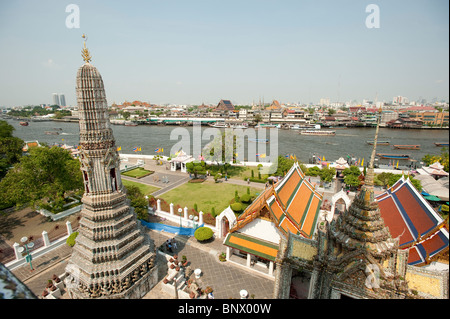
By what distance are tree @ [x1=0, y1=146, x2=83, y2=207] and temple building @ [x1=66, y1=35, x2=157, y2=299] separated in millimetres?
11723

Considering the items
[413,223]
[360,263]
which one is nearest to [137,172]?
[413,223]

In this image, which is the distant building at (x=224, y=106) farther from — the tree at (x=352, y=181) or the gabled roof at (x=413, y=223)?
the gabled roof at (x=413, y=223)

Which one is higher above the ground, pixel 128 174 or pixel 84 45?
pixel 84 45

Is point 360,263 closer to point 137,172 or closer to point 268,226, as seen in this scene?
point 268,226

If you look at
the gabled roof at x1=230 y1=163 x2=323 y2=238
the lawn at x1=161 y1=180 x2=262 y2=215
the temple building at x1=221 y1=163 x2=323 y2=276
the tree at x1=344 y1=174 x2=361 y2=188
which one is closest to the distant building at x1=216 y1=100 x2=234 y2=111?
the lawn at x1=161 y1=180 x2=262 y2=215

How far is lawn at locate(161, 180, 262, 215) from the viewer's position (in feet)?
81.4

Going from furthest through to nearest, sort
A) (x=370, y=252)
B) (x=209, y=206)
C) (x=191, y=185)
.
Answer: (x=191, y=185), (x=209, y=206), (x=370, y=252)

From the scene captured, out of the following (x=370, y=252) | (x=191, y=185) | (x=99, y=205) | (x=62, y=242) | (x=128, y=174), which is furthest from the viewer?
(x=128, y=174)

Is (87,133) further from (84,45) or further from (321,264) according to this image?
(321,264)

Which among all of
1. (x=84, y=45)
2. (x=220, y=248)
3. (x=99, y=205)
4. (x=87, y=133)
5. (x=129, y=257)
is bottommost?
(x=220, y=248)

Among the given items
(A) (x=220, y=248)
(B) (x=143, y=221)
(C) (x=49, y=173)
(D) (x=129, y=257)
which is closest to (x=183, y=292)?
(D) (x=129, y=257)

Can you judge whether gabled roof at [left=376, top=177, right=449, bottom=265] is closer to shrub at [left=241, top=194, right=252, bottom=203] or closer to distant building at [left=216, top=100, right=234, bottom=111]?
shrub at [left=241, top=194, right=252, bottom=203]

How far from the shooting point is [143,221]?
814 inches

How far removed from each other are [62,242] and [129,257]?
9393 millimetres
